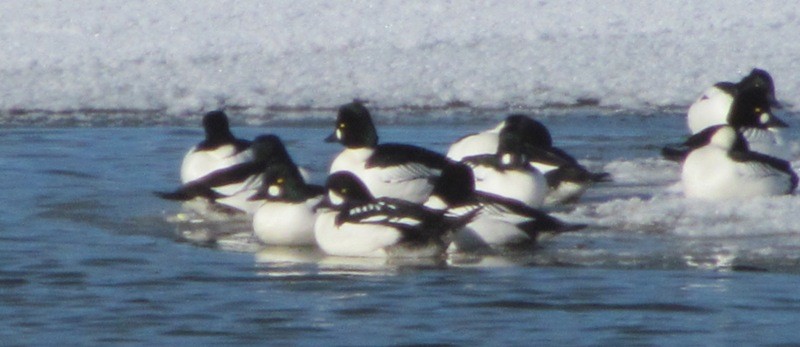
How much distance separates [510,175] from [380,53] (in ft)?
22.5

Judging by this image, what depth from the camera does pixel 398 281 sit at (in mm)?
7348

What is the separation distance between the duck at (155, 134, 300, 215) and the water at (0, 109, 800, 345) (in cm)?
20

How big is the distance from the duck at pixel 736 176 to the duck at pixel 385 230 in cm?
198

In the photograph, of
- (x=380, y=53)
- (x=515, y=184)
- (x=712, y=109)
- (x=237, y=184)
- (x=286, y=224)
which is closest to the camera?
(x=286, y=224)

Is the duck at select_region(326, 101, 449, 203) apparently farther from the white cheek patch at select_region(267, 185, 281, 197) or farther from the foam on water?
the foam on water

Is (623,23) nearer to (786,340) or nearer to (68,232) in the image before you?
(68,232)

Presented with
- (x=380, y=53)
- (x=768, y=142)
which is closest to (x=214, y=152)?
(x=768, y=142)

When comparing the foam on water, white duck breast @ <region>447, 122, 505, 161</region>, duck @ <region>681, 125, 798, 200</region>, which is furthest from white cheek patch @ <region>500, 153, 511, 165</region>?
the foam on water

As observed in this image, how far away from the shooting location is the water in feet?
21.0

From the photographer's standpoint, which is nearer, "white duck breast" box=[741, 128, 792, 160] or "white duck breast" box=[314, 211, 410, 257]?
"white duck breast" box=[314, 211, 410, 257]

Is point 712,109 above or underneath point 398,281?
above

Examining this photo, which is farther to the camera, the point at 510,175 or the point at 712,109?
the point at 712,109

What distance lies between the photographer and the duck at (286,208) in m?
8.38

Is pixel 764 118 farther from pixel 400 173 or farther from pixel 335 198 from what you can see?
pixel 335 198
